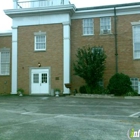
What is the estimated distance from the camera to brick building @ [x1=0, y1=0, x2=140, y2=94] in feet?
72.3

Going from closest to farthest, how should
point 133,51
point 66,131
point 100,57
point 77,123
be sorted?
1. point 66,131
2. point 77,123
3. point 100,57
4. point 133,51

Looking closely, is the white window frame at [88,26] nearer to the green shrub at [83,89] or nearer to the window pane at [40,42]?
the window pane at [40,42]

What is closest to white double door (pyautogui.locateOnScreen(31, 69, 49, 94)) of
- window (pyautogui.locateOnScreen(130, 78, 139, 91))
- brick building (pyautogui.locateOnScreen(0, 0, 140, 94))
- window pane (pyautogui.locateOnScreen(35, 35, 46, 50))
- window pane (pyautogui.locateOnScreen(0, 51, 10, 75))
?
brick building (pyautogui.locateOnScreen(0, 0, 140, 94))

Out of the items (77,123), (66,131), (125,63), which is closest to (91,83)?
(125,63)

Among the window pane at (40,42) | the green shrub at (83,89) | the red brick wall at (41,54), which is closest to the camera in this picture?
the green shrub at (83,89)

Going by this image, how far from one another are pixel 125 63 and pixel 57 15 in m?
7.58

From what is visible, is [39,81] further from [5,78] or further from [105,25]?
[105,25]

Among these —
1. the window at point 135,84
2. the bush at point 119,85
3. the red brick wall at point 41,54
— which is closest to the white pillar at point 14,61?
the red brick wall at point 41,54

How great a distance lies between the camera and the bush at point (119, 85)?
19.9 meters

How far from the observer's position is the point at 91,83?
20578 millimetres

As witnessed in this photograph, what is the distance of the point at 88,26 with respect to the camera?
23109mm

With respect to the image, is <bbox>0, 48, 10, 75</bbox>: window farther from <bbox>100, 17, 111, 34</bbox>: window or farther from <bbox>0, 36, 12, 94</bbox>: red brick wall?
<bbox>100, 17, 111, 34</bbox>: window

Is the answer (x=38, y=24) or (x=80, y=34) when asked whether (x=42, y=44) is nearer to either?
(x=38, y=24)

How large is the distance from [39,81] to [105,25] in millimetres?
8048
